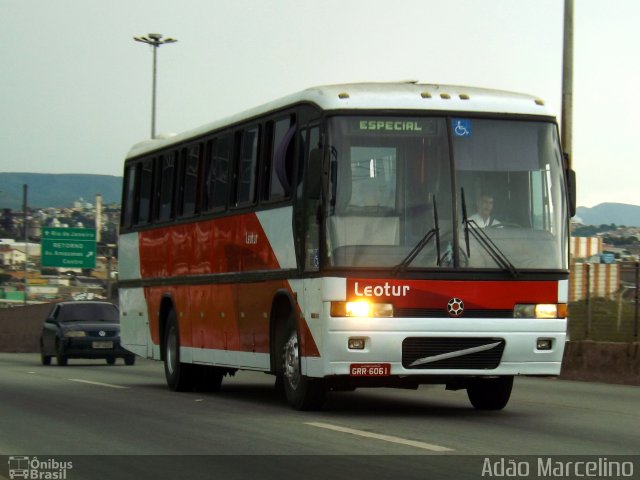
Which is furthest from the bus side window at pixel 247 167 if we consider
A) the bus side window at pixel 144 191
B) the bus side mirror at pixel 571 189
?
the bus side window at pixel 144 191

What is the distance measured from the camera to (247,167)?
17.6 meters

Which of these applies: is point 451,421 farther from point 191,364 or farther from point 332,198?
point 191,364

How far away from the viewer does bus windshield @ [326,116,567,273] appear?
569 inches

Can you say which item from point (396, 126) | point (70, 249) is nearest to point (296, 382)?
point (396, 126)

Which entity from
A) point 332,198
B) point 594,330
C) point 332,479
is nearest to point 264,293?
point 332,198

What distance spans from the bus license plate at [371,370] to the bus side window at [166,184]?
288 inches

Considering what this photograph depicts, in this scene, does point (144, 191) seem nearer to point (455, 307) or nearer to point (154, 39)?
point (455, 307)

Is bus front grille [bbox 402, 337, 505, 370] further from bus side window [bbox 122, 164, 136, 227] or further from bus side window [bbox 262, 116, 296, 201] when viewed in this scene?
bus side window [bbox 122, 164, 136, 227]

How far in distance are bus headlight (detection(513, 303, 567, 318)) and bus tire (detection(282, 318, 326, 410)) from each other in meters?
2.14

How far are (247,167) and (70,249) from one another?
4583 cm

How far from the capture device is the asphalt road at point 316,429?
10.8m

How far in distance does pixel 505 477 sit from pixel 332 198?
5291 millimetres

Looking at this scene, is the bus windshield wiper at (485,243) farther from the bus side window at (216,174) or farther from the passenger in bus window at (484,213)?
the bus side window at (216,174)

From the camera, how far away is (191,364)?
67.3 feet
